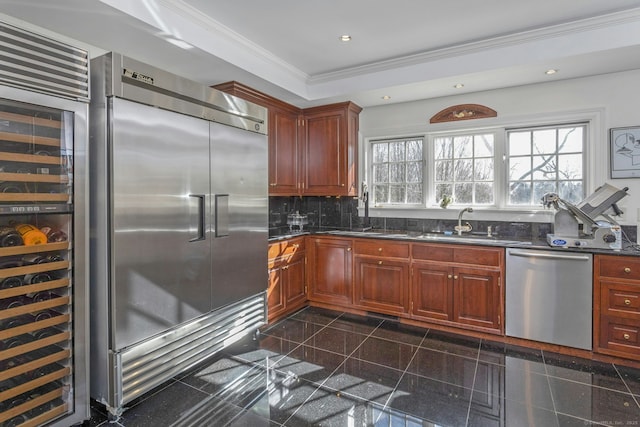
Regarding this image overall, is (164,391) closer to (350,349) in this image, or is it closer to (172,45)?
(350,349)

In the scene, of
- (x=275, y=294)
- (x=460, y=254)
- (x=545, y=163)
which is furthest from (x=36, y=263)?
(x=545, y=163)

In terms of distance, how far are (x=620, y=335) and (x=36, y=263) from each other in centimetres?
393

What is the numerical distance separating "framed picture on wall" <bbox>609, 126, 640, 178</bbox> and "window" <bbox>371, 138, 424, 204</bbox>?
5.76 feet

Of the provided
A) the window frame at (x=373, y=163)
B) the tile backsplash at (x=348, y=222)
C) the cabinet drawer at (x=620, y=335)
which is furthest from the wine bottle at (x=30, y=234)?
the cabinet drawer at (x=620, y=335)

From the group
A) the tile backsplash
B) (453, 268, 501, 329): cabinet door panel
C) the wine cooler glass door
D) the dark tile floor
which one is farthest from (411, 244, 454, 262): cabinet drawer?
the wine cooler glass door

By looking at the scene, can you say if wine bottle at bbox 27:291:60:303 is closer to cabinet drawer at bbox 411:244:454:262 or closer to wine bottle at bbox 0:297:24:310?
wine bottle at bbox 0:297:24:310

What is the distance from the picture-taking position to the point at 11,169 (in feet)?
5.48

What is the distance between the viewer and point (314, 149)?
13.8 feet

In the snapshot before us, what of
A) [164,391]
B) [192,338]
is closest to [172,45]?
[192,338]

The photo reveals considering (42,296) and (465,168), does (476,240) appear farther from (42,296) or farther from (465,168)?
(42,296)

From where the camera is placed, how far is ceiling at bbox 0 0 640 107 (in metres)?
2.27

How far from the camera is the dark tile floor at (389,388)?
6.51 ft

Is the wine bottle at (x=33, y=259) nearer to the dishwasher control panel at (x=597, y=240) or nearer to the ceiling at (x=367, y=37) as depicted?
the ceiling at (x=367, y=37)

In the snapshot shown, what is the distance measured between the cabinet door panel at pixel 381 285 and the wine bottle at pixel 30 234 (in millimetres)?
2718
